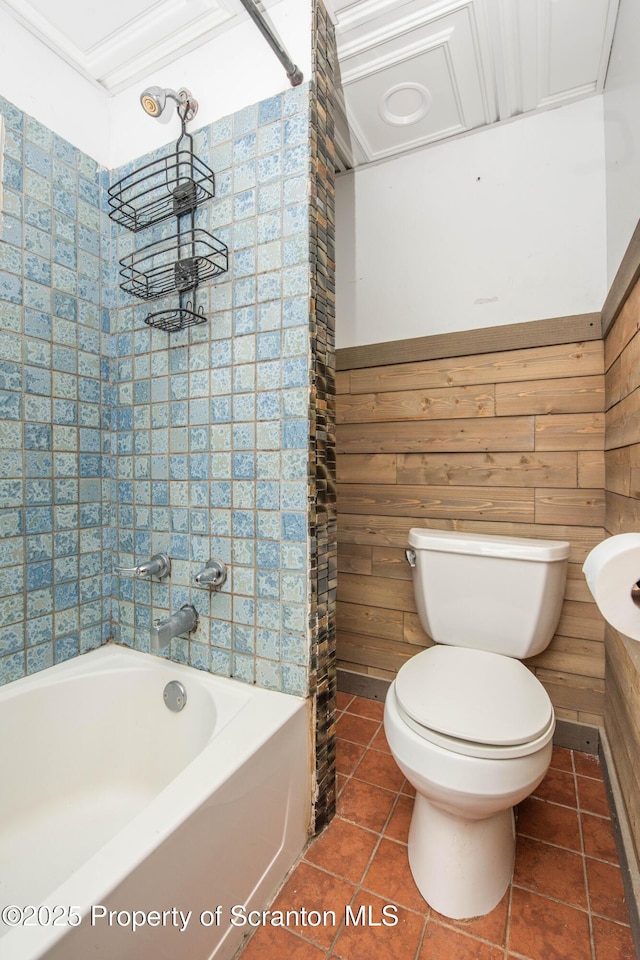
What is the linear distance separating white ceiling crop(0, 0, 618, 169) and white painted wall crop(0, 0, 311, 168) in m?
0.03

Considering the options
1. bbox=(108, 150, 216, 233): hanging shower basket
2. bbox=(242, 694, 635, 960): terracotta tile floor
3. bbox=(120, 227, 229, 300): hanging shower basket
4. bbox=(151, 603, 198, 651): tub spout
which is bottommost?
bbox=(242, 694, 635, 960): terracotta tile floor

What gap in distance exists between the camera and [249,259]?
A: 131 centimetres

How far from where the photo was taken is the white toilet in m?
1.01

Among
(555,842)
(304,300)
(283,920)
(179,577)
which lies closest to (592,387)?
(304,300)

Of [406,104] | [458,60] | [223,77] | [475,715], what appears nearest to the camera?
[475,715]

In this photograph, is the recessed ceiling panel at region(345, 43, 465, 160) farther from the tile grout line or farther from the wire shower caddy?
the tile grout line

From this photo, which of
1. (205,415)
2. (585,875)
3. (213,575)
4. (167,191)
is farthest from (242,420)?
(585,875)

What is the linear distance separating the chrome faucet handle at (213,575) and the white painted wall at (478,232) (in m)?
1.20

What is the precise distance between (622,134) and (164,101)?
1362 mm

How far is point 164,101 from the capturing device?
4.17ft

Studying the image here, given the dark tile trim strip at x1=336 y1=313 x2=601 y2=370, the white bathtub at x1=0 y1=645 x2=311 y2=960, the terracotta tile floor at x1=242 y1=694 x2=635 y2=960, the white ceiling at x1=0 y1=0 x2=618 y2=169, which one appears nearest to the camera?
the white bathtub at x1=0 y1=645 x2=311 y2=960

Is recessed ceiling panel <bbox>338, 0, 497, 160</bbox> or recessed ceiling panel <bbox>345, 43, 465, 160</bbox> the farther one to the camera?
recessed ceiling panel <bbox>345, 43, 465, 160</bbox>

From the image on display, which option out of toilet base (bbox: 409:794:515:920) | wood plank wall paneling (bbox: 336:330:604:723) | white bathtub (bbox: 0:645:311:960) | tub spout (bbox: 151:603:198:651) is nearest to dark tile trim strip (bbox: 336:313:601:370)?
wood plank wall paneling (bbox: 336:330:604:723)

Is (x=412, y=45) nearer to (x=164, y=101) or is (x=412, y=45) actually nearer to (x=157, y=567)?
(x=164, y=101)
